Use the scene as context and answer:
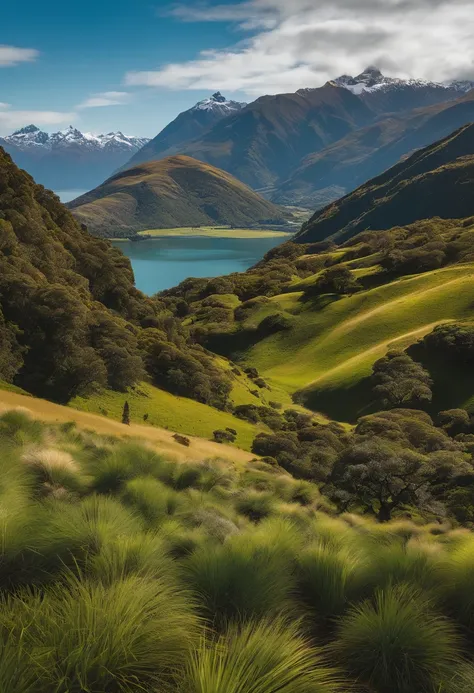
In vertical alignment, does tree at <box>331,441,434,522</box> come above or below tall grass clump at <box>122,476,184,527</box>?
below

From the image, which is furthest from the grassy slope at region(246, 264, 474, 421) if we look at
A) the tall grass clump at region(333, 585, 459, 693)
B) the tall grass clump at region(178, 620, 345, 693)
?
the tall grass clump at region(178, 620, 345, 693)

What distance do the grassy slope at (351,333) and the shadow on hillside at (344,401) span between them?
12 centimetres

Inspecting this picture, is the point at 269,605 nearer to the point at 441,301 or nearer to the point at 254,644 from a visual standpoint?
the point at 254,644

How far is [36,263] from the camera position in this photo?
52.4 metres

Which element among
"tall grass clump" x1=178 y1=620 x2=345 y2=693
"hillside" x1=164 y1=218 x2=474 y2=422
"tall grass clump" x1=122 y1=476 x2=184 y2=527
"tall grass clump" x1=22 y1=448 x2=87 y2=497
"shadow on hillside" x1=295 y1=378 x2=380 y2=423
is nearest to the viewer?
"tall grass clump" x1=178 y1=620 x2=345 y2=693

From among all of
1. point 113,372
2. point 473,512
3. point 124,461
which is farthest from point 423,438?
point 124,461

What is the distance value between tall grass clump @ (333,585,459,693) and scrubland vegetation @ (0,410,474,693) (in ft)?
0.04

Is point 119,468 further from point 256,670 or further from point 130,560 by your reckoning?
point 256,670

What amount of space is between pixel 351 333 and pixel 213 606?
2973 inches

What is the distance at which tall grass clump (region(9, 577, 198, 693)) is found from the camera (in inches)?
131

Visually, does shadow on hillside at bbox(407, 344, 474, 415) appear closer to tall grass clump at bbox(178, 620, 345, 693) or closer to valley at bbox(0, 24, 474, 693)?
valley at bbox(0, 24, 474, 693)

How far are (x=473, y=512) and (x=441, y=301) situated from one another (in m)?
55.5

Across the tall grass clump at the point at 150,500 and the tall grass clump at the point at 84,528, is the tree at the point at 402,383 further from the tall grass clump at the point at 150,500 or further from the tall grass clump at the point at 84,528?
the tall grass clump at the point at 84,528

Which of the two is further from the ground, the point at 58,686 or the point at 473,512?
the point at 58,686
